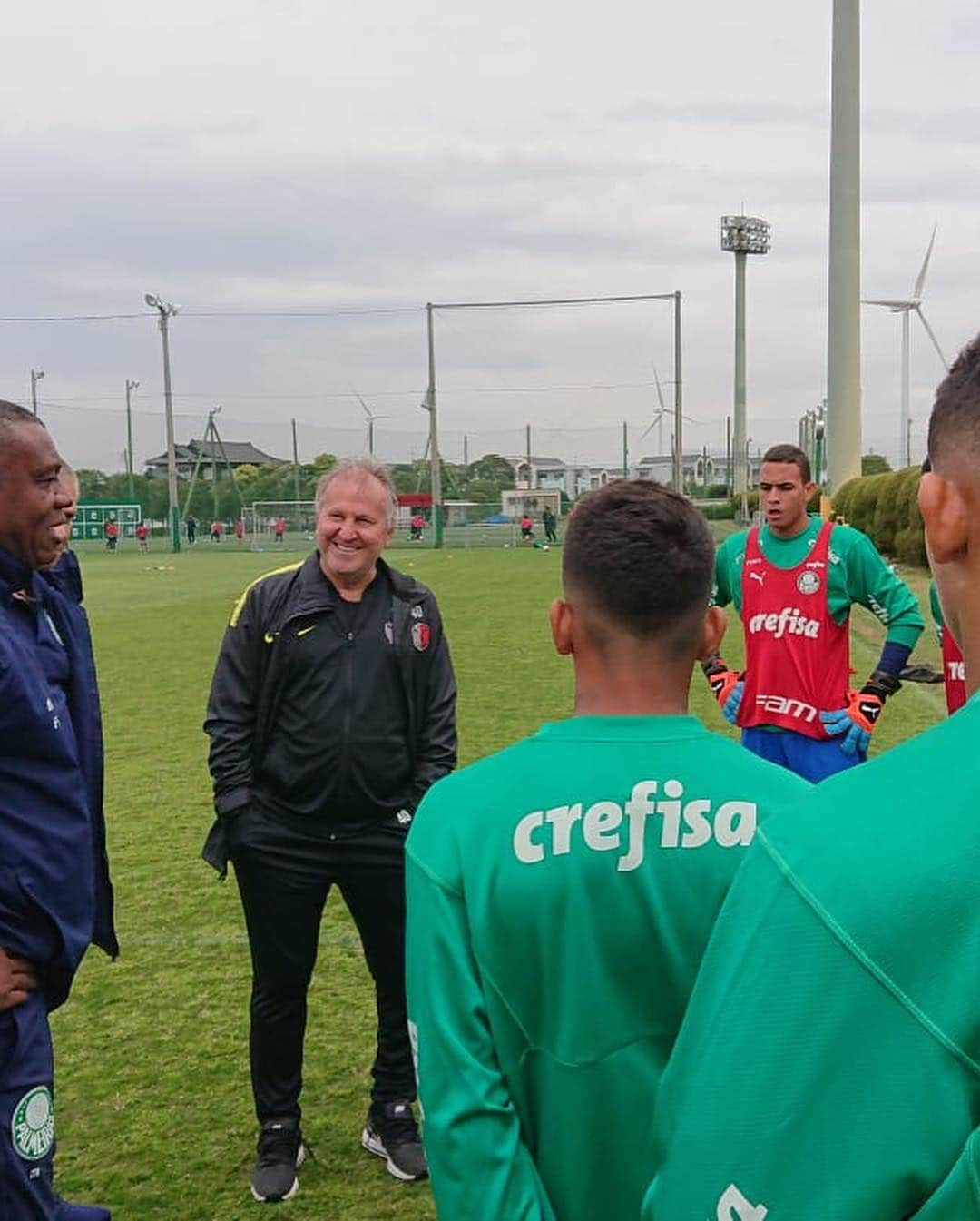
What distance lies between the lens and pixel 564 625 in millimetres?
1993

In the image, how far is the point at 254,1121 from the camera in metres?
4.21

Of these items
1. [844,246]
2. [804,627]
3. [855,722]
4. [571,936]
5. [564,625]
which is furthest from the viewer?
[844,246]

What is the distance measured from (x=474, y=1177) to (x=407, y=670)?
7.53 ft

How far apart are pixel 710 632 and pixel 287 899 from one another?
7.49 ft

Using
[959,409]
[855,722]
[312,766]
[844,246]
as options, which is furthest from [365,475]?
[844,246]

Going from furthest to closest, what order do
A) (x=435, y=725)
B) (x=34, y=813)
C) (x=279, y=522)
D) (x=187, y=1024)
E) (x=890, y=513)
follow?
1. (x=279, y=522)
2. (x=890, y=513)
3. (x=187, y=1024)
4. (x=435, y=725)
5. (x=34, y=813)

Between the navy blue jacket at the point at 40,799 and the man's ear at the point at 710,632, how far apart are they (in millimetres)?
1464

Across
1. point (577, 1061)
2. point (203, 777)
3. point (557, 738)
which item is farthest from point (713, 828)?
point (203, 777)

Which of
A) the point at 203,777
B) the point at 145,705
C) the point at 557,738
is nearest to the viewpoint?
the point at 557,738

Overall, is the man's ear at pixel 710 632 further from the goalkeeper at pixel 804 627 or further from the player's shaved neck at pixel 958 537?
the goalkeeper at pixel 804 627

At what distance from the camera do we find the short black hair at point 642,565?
192cm

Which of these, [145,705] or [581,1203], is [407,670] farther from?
[145,705]

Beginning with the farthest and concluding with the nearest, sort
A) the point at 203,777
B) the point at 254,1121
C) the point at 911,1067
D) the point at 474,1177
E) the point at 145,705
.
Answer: the point at 145,705, the point at 203,777, the point at 254,1121, the point at 474,1177, the point at 911,1067

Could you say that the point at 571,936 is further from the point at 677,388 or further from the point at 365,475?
the point at 677,388
